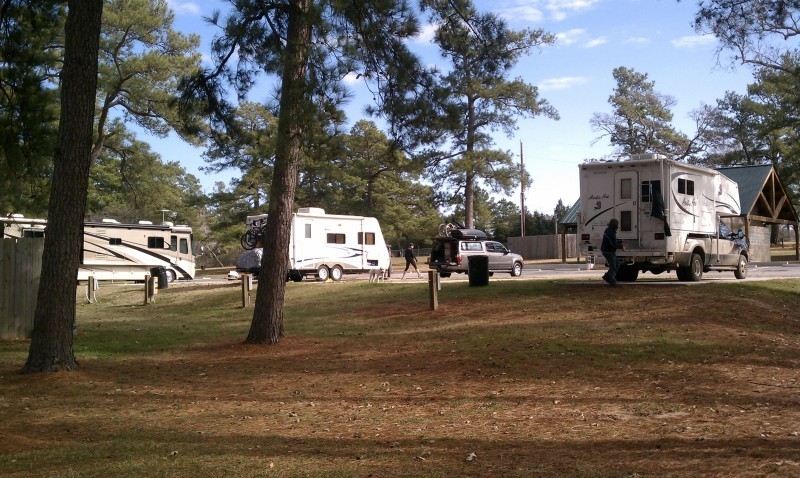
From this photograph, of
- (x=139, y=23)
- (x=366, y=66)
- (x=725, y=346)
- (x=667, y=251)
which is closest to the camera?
(x=725, y=346)

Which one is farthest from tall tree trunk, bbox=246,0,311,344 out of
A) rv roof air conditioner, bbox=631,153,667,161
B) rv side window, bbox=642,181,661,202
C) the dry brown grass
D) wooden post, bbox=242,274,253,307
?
rv roof air conditioner, bbox=631,153,667,161

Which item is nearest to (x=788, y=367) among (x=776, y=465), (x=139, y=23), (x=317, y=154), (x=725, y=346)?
(x=725, y=346)

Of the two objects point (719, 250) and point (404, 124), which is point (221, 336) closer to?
point (404, 124)

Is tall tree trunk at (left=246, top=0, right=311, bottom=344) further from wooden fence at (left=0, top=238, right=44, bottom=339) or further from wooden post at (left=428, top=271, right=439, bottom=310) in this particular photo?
wooden post at (left=428, top=271, right=439, bottom=310)

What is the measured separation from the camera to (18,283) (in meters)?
13.5

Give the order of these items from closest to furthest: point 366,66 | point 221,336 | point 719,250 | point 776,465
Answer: point 776,465 → point 366,66 → point 221,336 → point 719,250

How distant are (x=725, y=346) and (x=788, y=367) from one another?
51.4 inches

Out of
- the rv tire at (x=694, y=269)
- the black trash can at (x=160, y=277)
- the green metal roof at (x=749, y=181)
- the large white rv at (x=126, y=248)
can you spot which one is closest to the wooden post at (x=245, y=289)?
the black trash can at (x=160, y=277)

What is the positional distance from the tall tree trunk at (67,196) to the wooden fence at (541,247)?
4388cm

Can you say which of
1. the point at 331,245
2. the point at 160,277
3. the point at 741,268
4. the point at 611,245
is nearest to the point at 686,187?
the point at 611,245

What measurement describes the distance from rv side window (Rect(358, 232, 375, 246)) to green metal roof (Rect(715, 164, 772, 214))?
1731cm

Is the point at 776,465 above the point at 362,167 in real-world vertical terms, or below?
below

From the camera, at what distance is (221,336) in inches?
608

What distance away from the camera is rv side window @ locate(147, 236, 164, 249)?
109 ft
